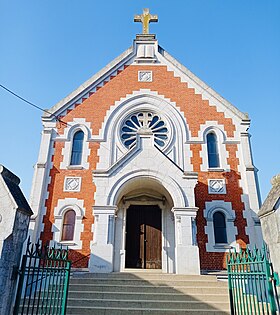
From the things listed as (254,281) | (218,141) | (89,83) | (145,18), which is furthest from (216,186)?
(145,18)

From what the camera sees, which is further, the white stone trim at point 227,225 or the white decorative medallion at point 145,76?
the white decorative medallion at point 145,76

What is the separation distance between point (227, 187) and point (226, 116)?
A: 372 cm

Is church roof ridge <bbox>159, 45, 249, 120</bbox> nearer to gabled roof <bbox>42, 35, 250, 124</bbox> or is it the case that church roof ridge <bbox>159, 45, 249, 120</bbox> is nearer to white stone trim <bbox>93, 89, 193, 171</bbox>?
gabled roof <bbox>42, 35, 250, 124</bbox>

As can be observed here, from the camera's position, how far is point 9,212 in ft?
16.4

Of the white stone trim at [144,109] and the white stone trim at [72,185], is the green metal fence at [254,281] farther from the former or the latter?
the white stone trim at [72,185]

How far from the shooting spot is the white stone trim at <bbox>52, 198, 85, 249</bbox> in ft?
38.2

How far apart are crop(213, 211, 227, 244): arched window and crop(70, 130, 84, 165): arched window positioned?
6.75 m

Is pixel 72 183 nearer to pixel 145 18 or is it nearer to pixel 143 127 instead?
pixel 143 127

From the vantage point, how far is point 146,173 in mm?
11047

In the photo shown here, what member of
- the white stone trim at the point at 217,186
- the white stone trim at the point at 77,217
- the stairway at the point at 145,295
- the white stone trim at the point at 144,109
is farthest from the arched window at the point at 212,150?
the white stone trim at the point at 77,217

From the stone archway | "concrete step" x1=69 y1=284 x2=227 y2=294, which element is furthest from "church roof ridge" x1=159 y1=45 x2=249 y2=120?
"concrete step" x1=69 y1=284 x2=227 y2=294

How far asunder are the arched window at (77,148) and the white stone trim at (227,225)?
630 cm

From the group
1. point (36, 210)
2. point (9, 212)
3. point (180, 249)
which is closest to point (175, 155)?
point (180, 249)

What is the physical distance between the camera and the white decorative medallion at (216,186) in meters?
12.5
